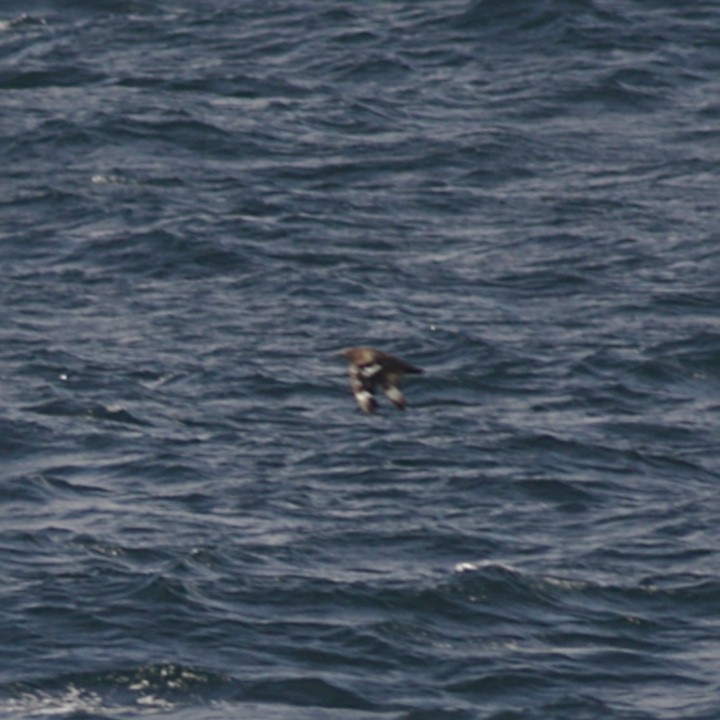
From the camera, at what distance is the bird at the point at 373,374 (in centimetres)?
2584

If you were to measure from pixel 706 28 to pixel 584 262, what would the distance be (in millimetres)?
9410

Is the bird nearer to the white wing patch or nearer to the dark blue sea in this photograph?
the white wing patch

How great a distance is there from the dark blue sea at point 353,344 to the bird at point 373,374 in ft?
17.5

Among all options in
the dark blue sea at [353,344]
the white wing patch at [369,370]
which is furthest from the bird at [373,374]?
the dark blue sea at [353,344]

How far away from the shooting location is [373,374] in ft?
85.9

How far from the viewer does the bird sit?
25.8m

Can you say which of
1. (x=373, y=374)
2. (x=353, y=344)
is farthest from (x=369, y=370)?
(x=353, y=344)

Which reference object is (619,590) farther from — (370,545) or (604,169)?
(604,169)

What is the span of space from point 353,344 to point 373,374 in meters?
11.1

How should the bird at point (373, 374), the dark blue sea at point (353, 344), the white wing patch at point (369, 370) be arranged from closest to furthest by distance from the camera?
the bird at point (373, 374) → the white wing patch at point (369, 370) → the dark blue sea at point (353, 344)

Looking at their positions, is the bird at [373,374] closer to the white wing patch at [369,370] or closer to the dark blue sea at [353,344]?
the white wing patch at [369,370]

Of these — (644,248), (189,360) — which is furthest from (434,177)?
(189,360)

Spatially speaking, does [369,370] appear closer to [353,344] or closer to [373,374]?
[373,374]

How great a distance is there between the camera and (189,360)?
37062mm
